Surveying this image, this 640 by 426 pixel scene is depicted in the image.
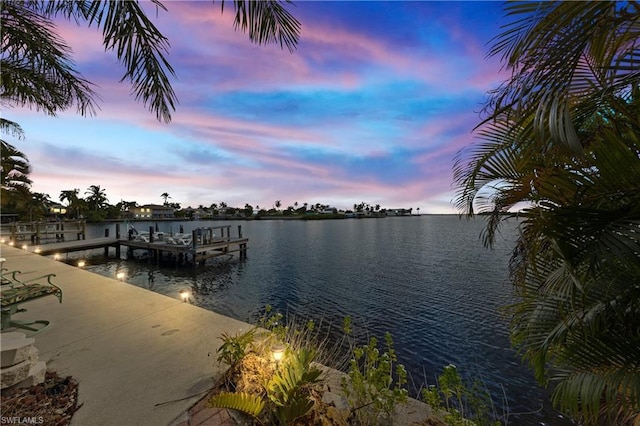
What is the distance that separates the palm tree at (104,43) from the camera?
2.23 m

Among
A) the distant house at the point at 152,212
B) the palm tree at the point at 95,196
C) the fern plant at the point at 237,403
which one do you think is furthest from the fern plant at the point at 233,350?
the distant house at the point at 152,212

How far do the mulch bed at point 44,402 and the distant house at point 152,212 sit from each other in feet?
387

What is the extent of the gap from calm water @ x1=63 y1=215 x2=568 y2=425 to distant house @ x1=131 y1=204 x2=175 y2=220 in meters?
95.4

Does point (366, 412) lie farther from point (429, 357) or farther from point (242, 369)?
point (429, 357)

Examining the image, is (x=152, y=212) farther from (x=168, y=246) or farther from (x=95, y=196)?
(x=168, y=246)

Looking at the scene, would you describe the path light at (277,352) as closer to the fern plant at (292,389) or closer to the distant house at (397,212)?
the fern plant at (292,389)

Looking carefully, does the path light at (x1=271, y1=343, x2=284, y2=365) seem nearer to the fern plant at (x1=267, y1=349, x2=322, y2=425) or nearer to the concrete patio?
the fern plant at (x1=267, y1=349, x2=322, y2=425)

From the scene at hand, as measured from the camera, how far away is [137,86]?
2.93 m

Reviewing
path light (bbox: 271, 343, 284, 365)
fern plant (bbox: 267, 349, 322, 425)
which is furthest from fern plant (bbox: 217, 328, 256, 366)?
fern plant (bbox: 267, 349, 322, 425)

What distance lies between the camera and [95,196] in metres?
75.1

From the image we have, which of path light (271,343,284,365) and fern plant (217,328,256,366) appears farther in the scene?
fern plant (217,328,256,366)

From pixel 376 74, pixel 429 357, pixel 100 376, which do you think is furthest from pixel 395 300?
pixel 100 376

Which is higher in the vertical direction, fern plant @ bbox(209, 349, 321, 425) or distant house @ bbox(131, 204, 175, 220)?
distant house @ bbox(131, 204, 175, 220)

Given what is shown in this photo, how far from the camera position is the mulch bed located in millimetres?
2307
